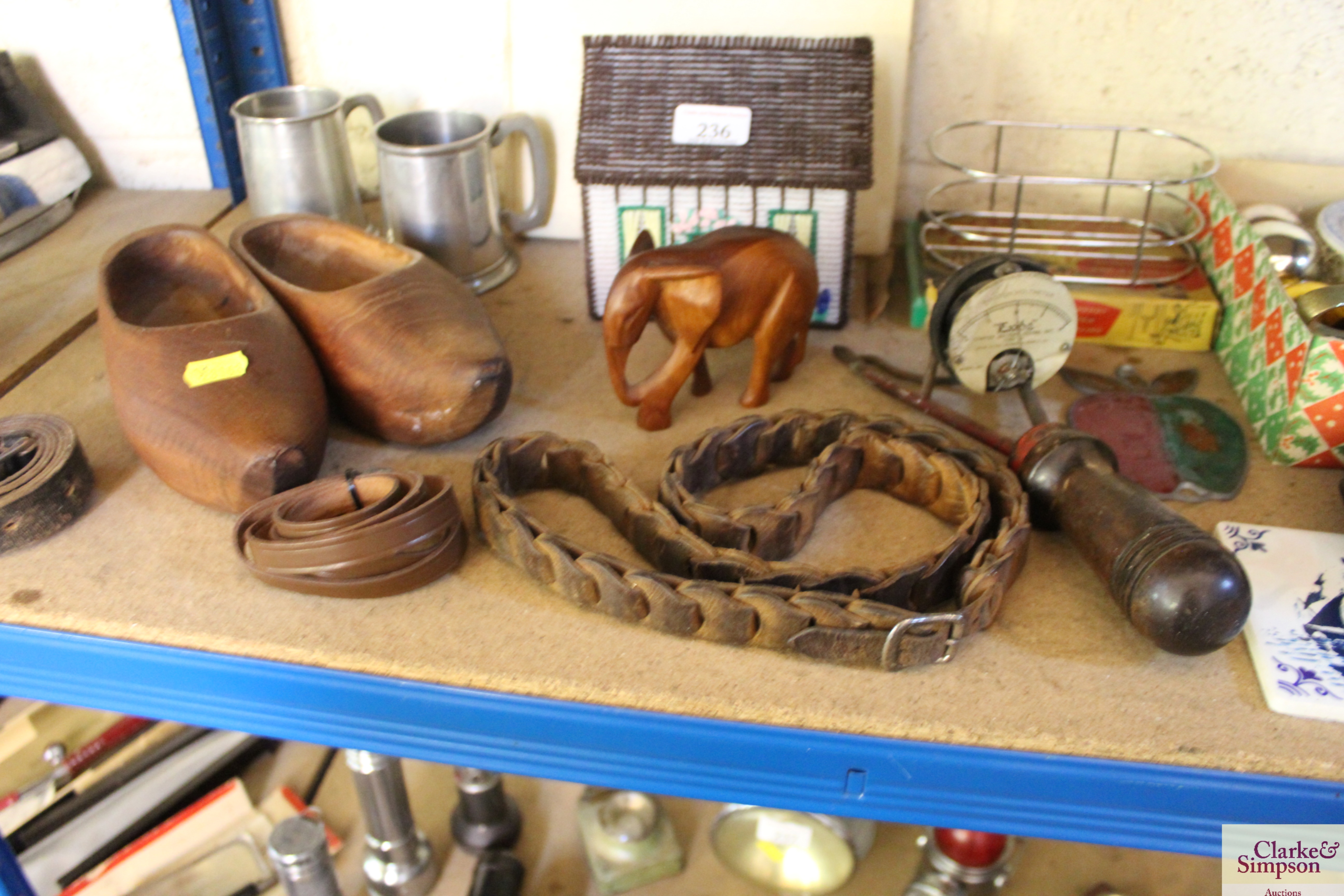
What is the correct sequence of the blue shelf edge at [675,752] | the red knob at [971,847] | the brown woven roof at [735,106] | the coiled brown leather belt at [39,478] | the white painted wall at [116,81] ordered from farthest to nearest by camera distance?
1. the white painted wall at [116,81]
2. the red knob at [971,847]
3. the brown woven roof at [735,106]
4. the coiled brown leather belt at [39,478]
5. the blue shelf edge at [675,752]

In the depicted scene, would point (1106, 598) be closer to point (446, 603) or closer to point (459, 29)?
point (446, 603)

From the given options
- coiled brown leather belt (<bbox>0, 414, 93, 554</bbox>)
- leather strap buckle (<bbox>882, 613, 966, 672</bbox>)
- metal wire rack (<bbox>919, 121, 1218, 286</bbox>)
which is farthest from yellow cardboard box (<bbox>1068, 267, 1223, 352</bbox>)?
coiled brown leather belt (<bbox>0, 414, 93, 554</bbox>)

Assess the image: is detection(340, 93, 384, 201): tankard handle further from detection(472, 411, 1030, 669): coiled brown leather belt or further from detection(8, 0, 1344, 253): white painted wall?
detection(472, 411, 1030, 669): coiled brown leather belt

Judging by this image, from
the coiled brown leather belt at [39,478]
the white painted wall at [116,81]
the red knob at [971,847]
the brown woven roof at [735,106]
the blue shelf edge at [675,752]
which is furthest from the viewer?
the white painted wall at [116,81]

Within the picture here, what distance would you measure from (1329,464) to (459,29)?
99 centimetres

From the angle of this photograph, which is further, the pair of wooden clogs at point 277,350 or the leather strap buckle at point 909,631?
the pair of wooden clogs at point 277,350

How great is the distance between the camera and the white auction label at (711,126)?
1.00 m

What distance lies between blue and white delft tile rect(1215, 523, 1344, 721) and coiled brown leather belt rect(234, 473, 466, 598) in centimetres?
56

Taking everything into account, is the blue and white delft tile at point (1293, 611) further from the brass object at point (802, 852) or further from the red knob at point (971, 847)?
the brass object at point (802, 852)

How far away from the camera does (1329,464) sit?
0.85 metres

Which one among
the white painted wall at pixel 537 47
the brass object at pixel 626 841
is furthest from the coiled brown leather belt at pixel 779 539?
the brass object at pixel 626 841

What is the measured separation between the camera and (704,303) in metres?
0.85

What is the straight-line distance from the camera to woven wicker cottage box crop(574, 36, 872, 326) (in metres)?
0.99

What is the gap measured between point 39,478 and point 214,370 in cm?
15
